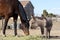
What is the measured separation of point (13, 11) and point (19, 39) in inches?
239

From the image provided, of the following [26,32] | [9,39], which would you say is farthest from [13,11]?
[9,39]

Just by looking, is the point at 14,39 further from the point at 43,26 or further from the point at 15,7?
the point at 43,26

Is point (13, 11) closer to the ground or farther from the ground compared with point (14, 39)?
farther from the ground

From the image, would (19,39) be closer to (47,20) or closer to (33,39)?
(33,39)

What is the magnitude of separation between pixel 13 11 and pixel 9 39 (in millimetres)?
6024

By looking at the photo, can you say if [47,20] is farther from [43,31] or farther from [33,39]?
[33,39]

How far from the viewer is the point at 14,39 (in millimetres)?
8805

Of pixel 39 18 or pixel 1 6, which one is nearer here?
pixel 1 6

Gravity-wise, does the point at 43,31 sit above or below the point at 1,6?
below

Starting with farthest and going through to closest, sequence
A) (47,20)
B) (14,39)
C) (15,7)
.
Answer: (47,20)
(15,7)
(14,39)

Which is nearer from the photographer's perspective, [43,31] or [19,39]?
[19,39]

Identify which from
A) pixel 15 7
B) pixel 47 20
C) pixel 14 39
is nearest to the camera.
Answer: pixel 14 39

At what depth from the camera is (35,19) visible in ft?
55.1

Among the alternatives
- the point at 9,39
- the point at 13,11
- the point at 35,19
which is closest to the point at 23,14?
the point at 13,11
